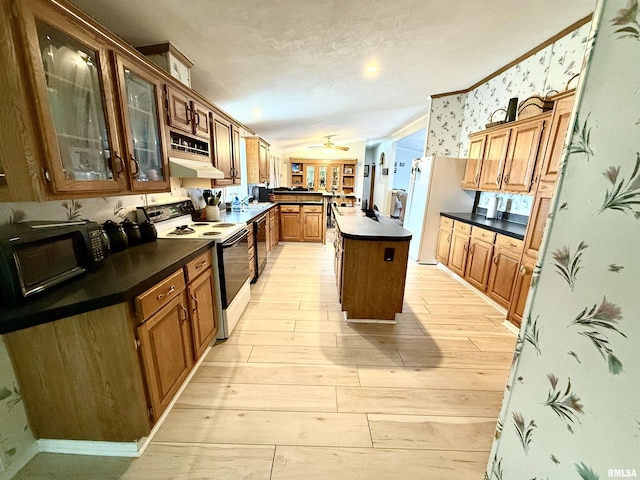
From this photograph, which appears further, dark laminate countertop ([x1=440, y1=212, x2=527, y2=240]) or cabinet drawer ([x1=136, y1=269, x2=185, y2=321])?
dark laminate countertop ([x1=440, y1=212, x2=527, y2=240])

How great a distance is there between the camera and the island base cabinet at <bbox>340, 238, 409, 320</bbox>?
7.48ft

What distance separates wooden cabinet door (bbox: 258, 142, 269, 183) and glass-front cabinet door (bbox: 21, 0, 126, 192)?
139 inches

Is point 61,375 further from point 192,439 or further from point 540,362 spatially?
point 540,362

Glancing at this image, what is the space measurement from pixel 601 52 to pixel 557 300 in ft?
2.04

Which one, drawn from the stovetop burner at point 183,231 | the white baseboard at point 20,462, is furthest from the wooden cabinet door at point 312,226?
the white baseboard at point 20,462

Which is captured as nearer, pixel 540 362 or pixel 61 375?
pixel 540 362

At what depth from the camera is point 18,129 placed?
0.96m

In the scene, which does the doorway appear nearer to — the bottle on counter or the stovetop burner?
the bottle on counter

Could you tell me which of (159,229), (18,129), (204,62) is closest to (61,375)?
(18,129)

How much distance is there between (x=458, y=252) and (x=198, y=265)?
133 inches

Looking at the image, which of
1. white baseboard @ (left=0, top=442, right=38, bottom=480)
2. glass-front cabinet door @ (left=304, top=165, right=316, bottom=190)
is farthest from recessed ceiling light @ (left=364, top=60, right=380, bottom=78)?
glass-front cabinet door @ (left=304, top=165, right=316, bottom=190)

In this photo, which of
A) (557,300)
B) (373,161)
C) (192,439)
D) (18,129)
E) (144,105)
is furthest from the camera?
(373,161)

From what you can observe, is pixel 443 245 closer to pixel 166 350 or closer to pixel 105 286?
pixel 166 350

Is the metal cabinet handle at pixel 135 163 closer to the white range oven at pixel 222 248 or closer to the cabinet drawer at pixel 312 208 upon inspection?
the white range oven at pixel 222 248
